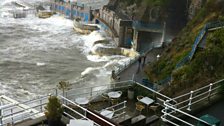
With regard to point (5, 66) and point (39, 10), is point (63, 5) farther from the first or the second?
point (5, 66)

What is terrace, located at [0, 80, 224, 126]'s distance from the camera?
10.8 meters

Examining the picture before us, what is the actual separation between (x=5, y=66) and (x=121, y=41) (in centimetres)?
1718

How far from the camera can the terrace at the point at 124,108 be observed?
35.5ft

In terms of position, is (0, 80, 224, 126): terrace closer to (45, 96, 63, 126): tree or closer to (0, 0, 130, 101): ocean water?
(45, 96, 63, 126): tree

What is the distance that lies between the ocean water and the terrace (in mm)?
16474

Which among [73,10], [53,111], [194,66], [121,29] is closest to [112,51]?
[121,29]

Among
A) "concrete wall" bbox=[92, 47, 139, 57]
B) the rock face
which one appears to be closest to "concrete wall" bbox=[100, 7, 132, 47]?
"concrete wall" bbox=[92, 47, 139, 57]

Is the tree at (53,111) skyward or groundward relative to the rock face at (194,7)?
groundward

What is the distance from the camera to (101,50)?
150 feet

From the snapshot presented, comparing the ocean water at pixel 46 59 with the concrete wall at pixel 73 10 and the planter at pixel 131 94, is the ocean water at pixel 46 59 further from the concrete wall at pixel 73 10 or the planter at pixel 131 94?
the planter at pixel 131 94

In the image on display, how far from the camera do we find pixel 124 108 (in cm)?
1417

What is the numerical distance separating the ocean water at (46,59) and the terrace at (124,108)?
16.5 metres

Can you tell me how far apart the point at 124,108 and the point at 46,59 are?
31.1 meters

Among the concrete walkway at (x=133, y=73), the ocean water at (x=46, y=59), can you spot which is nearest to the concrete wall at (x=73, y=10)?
the ocean water at (x=46, y=59)
